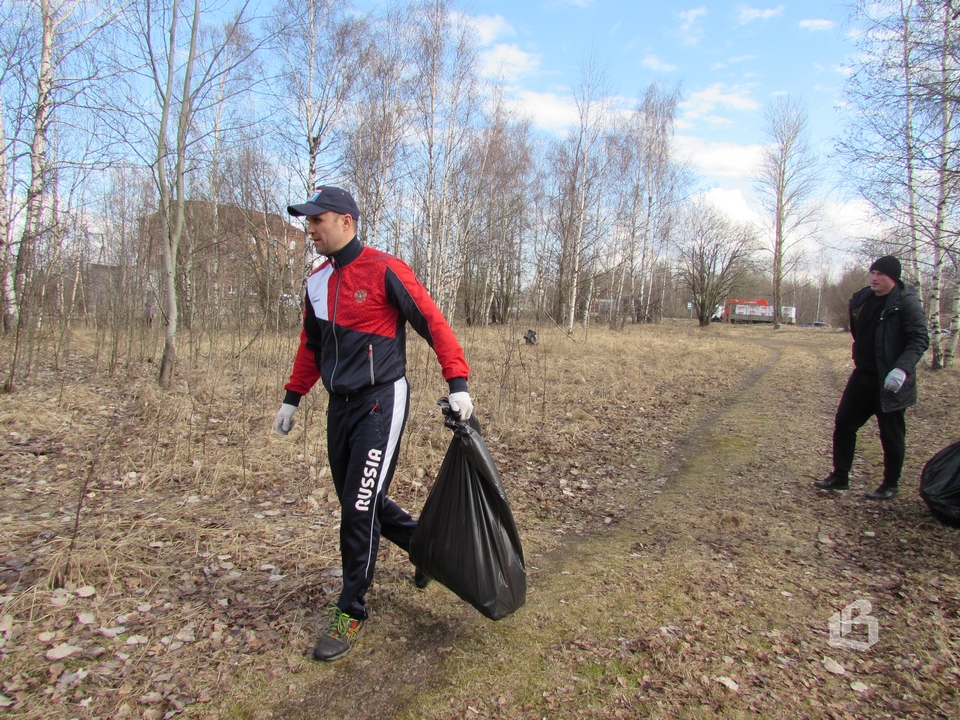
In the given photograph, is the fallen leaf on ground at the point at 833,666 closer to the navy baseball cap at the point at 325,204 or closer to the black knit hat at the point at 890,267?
the navy baseball cap at the point at 325,204

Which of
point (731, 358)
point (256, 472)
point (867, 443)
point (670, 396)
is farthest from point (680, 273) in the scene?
point (256, 472)

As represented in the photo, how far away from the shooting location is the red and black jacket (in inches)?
94.1

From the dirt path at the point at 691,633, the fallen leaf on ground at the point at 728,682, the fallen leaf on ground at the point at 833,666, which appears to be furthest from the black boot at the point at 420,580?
the fallen leaf on ground at the point at 833,666

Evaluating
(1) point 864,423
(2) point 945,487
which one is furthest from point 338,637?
(1) point 864,423

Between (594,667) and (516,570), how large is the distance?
19.3 inches

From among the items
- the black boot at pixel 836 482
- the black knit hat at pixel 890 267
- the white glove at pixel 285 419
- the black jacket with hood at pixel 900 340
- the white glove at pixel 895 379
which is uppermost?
the black knit hat at pixel 890 267

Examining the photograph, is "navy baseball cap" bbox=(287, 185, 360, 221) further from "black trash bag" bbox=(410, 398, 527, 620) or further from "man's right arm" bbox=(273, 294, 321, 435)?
"black trash bag" bbox=(410, 398, 527, 620)

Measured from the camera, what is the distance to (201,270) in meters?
10.4

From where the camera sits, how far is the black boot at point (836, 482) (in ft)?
14.8

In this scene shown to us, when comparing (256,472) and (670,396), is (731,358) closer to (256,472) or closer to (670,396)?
(670,396)

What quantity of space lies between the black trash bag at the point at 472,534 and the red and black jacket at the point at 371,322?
29 cm

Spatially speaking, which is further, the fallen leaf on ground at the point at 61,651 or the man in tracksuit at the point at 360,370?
the man in tracksuit at the point at 360,370

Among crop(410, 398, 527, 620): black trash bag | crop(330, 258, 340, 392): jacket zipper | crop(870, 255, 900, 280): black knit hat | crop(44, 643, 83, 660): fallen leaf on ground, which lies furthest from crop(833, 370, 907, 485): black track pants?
crop(44, 643, 83, 660): fallen leaf on ground

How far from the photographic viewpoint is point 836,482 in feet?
14.9
